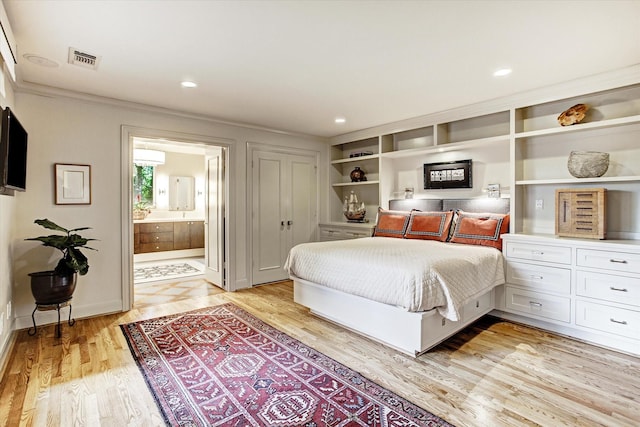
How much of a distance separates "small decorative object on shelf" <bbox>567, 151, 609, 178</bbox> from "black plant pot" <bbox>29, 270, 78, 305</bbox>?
485cm

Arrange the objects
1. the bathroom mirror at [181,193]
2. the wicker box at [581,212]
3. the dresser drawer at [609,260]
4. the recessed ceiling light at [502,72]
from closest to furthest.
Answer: the dresser drawer at [609,260]
the recessed ceiling light at [502,72]
the wicker box at [581,212]
the bathroom mirror at [181,193]

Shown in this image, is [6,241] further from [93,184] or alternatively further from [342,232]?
[342,232]

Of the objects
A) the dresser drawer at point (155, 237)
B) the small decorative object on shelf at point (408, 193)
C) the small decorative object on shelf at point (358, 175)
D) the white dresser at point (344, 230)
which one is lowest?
the dresser drawer at point (155, 237)

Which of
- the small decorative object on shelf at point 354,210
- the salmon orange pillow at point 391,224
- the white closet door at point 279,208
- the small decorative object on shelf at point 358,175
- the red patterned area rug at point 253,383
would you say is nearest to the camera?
the red patterned area rug at point 253,383

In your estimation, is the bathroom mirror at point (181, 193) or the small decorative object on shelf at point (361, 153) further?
the bathroom mirror at point (181, 193)

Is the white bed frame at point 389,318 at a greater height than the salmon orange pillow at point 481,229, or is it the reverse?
the salmon orange pillow at point 481,229

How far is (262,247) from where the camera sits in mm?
5059

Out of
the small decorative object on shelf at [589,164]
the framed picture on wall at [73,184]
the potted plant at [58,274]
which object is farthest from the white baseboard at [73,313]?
the small decorative object on shelf at [589,164]

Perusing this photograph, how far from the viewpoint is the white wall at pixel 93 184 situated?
3.22 m

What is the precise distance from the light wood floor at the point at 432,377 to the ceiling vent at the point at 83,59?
7.78 ft

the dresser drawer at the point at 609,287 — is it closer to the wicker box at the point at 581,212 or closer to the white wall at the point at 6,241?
the wicker box at the point at 581,212

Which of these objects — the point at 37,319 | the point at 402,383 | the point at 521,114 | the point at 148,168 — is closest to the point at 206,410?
the point at 402,383

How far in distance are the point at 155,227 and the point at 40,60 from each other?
4686 mm

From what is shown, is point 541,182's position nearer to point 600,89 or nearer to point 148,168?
point 600,89
